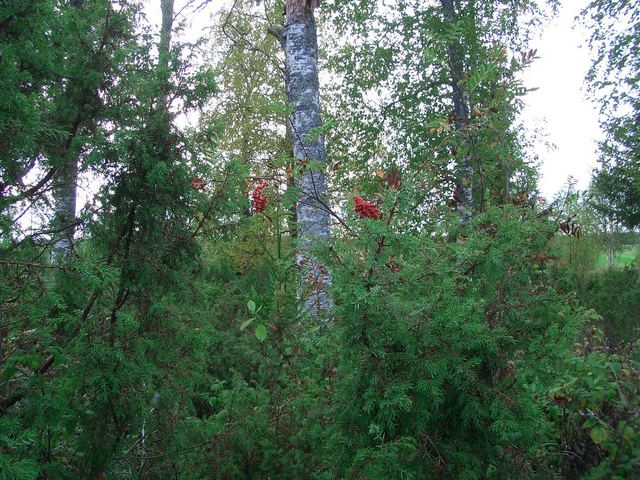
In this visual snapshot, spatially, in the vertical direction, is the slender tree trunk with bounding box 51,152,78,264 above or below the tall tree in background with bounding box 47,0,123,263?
below

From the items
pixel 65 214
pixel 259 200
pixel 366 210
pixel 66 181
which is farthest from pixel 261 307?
pixel 66 181

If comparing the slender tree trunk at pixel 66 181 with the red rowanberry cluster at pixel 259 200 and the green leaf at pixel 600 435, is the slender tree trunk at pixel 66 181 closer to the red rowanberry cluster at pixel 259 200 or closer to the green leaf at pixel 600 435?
the red rowanberry cluster at pixel 259 200

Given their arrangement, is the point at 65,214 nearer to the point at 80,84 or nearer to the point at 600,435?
the point at 80,84

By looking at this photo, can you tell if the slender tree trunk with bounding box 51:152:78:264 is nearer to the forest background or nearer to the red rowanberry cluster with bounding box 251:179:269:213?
the forest background

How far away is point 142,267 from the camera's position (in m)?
2.78

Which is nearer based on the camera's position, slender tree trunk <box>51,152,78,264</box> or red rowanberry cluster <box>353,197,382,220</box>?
red rowanberry cluster <box>353,197,382,220</box>

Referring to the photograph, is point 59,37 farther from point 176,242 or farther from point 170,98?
point 176,242

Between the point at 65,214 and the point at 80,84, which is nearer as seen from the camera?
the point at 65,214

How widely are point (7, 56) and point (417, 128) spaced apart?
27.3ft

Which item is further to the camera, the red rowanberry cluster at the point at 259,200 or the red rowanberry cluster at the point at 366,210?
the red rowanberry cluster at the point at 259,200

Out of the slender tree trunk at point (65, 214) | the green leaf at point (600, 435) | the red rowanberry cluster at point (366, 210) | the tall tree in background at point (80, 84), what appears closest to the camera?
the green leaf at point (600, 435)

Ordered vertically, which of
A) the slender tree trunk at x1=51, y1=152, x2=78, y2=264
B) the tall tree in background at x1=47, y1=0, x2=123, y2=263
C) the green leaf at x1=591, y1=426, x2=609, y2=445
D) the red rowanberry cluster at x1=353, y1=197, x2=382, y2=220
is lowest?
the green leaf at x1=591, y1=426, x2=609, y2=445

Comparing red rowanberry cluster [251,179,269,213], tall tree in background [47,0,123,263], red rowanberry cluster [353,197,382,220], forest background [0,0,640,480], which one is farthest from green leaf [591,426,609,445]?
tall tree in background [47,0,123,263]

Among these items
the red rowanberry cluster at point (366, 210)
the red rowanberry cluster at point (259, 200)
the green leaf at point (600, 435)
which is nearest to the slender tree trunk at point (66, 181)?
the red rowanberry cluster at point (259, 200)
